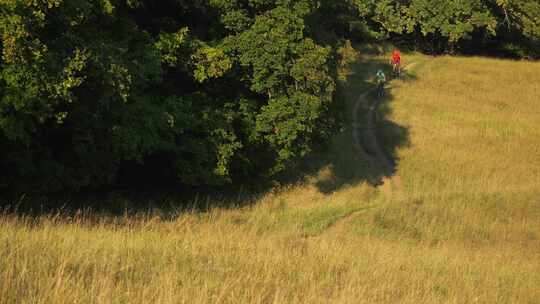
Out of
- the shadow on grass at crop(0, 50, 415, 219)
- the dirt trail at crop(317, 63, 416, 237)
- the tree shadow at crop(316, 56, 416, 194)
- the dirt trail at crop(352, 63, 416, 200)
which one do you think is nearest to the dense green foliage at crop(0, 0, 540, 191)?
the shadow on grass at crop(0, 50, 415, 219)

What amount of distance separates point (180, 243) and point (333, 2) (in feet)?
59.9

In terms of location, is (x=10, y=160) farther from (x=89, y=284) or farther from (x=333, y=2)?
(x=333, y=2)

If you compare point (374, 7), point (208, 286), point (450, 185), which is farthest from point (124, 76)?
point (374, 7)

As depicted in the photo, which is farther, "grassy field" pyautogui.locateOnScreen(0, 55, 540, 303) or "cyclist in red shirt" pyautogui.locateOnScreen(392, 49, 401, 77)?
"cyclist in red shirt" pyautogui.locateOnScreen(392, 49, 401, 77)

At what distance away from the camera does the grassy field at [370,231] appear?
19.9 ft

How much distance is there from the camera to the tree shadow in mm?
26781

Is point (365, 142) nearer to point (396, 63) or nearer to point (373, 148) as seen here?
point (373, 148)

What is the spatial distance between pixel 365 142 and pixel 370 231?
1371 cm

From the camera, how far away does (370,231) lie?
757 inches

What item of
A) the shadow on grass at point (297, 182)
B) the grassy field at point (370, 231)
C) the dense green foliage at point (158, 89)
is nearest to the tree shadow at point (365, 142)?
the shadow on grass at point (297, 182)

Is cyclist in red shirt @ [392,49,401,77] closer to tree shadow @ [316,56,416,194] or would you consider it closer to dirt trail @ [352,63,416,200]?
tree shadow @ [316,56,416,194]

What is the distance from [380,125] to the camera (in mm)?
35594

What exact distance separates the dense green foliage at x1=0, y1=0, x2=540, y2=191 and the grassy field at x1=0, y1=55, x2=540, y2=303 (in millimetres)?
1973

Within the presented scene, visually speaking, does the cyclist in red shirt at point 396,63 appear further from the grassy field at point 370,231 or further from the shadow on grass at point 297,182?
the shadow on grass at point 297,182
